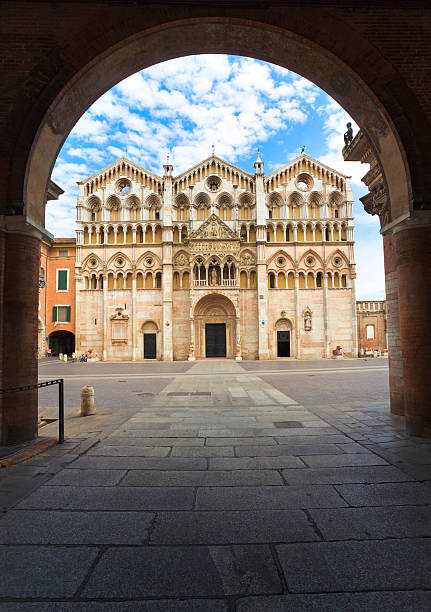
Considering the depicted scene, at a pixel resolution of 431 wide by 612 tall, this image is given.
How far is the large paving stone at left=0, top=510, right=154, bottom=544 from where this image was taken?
3.14 meters

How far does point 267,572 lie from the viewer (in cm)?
266


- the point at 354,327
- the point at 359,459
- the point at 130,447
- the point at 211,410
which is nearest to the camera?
the point at 359,459

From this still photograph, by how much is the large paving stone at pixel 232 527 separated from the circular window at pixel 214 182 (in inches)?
1376

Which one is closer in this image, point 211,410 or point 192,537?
point 192,537

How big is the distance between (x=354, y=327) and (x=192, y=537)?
1341 inches

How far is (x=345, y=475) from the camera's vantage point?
180 inches

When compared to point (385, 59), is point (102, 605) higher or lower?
lower

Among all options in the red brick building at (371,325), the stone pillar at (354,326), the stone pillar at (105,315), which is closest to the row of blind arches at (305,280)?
the stone pillar at (354,326)

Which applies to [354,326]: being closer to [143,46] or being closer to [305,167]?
[305,167]

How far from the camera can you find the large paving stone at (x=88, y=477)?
4.41 m

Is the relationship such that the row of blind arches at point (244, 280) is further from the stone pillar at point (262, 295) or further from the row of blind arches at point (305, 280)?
the stone pillar at point (262, 295)

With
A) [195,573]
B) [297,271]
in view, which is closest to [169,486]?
[195,573]

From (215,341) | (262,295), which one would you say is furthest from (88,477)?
(215,341)

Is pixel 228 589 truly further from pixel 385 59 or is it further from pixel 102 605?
pixel 385 59
